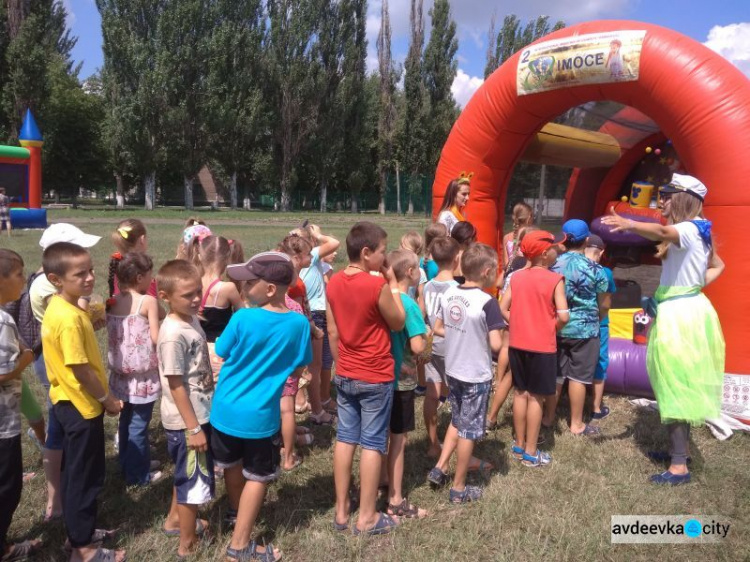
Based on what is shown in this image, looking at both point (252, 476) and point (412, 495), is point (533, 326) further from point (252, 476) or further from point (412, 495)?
point (252, 476)

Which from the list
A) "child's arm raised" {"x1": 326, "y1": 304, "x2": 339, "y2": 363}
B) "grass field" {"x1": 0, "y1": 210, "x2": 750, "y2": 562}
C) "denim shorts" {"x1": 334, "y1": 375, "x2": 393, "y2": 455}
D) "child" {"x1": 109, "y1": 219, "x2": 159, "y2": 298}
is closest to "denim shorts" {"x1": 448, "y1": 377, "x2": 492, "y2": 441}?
"grass field" {"x1": 0, "y1": 210, "x2": 750, "y2": 562}

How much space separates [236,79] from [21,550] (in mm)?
31195

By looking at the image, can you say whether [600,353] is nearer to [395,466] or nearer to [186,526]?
[395,466]

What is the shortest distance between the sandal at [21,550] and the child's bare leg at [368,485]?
1544 millimetres

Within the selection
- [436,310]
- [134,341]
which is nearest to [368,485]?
[436,310]

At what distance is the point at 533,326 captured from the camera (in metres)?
3.73

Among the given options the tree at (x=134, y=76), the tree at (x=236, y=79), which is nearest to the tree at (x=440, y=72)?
the tree at (x=236, y=79)

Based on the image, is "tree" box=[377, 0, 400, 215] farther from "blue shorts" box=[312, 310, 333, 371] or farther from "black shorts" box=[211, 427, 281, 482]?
"black shorts" box=[211, 427, 281, 482]

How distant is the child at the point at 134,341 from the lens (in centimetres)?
314

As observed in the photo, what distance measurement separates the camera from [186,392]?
2635mm

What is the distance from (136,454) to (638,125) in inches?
255

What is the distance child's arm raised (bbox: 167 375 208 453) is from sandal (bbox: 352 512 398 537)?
929mm

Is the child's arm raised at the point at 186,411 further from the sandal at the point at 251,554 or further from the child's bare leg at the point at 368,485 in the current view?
the child's bare leg at the point at 368,485

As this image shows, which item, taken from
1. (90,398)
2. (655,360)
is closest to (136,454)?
(90,398)
